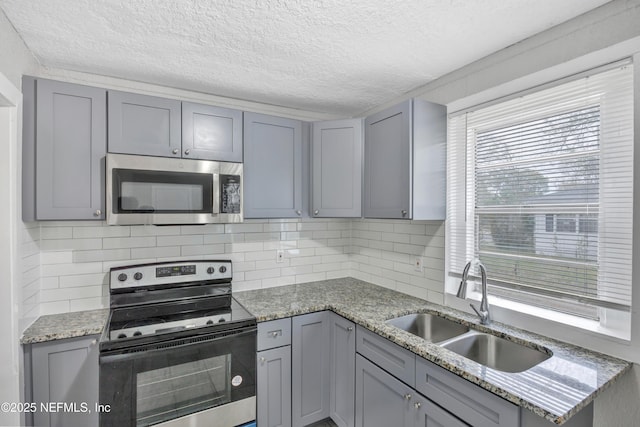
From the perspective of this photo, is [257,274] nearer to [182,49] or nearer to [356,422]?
[356,422]

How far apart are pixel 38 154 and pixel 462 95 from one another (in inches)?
96.6

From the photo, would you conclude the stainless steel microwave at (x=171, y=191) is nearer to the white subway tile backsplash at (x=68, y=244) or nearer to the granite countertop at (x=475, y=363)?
the white subway tile backsplash at (x=68, y=244)

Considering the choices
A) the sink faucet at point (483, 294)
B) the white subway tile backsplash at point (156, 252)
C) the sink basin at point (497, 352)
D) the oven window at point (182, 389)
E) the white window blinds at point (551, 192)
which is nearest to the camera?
the white window blinds at point (551, 192)

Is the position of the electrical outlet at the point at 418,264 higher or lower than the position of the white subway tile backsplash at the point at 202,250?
lower

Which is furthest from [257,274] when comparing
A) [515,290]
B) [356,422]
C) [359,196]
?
[515,290]

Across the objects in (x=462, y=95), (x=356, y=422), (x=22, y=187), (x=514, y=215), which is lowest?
(x=356, y=422)

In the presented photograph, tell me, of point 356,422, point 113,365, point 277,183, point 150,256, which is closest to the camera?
point 113,365

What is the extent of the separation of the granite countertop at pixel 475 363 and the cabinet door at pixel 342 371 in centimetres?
11

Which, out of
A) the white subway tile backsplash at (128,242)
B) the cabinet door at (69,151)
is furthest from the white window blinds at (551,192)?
the cabinet door at (69,151)

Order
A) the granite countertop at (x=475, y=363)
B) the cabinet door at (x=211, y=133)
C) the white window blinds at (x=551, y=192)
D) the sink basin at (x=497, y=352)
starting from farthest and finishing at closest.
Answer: the cabinet door at (x=211, y=133), the sink basin at (x=497, y=352), the white window blinds at (x=551, y=192), the granite countertop at (x=475, y=363)

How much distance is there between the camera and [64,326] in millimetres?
1777

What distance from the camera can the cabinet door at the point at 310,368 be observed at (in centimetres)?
213

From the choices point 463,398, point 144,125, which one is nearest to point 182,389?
point 463,398

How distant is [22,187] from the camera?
1704 mm
